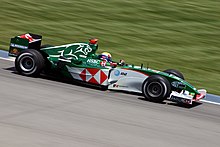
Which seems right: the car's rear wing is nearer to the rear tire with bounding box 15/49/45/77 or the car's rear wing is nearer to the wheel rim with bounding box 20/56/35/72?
the rear tire with bounding box 15/49/45/77

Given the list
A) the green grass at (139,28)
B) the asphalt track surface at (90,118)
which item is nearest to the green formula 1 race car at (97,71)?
the asphalt track surface at (90,118)

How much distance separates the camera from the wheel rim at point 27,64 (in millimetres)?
13516

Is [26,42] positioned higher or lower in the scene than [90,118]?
higher

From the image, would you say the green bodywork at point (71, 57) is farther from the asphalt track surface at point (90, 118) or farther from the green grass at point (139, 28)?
the green grass at point (139, 28)

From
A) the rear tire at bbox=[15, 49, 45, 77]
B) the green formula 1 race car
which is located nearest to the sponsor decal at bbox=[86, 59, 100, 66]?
the green formula 1 race car

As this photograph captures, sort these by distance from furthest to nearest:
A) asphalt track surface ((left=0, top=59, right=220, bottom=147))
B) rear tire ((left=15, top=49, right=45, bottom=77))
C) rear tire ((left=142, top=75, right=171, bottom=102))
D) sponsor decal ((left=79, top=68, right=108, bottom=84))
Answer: rear tire ((left=15, top=49, right=45, bottom=77)), sponsor decal ((left=79, top=68, right=108, bottom=84)), rear tire ((left=142, top=75, right=171, bottom=102)), asphalt track surface ((left=0, top=59, right=220, bottom=147))

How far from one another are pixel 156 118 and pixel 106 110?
42.0 inches

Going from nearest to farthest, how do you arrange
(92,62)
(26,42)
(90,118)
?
1. (90,118)
2. (92,62)
3. (26,42)

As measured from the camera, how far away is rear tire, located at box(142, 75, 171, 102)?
12703mm

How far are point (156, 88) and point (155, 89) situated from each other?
35 millimetres

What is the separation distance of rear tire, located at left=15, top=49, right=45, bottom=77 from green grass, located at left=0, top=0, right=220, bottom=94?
368 centimetres

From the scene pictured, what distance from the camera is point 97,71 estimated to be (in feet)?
43.6

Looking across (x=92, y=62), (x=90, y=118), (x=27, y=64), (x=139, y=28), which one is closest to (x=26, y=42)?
(x=27, y=64)

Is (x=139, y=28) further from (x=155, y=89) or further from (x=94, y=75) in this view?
(x=155, y=89)
